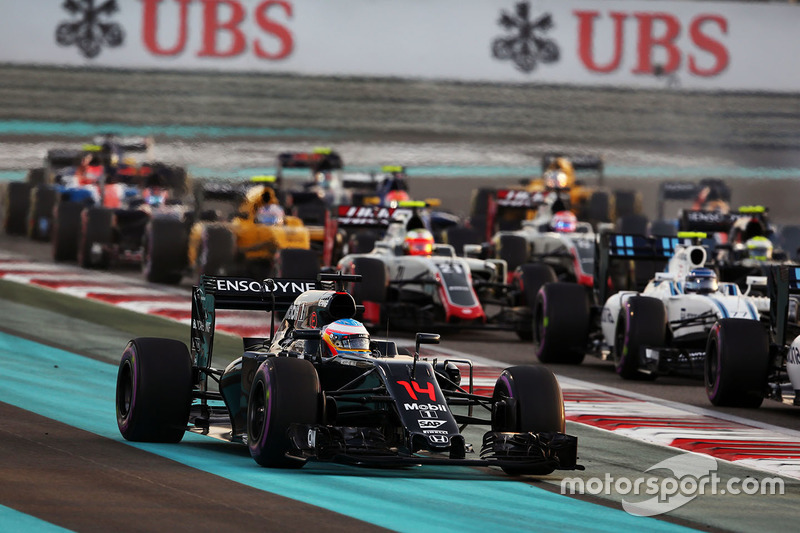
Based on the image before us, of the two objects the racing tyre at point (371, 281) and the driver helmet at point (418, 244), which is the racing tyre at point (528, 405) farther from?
the driver helmet at point (418, 244)

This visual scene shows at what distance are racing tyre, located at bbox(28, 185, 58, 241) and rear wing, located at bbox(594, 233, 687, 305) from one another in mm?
17738

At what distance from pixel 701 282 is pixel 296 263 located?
22.9 ft

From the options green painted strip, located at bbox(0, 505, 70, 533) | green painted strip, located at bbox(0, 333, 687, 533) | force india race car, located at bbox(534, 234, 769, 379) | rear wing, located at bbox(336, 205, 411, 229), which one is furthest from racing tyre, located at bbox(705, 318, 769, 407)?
rear wing, located at bbox(336, 205, 411, 229)

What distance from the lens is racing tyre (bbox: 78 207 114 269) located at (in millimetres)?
30438

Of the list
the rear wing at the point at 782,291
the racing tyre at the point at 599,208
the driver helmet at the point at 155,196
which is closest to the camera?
the rear wing at the point at 782,291

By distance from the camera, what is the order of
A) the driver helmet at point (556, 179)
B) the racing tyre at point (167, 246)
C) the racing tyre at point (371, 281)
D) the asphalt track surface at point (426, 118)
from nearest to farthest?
the racing tyre at point (371, 281) → the racing tyre at point (167, 246) → the driver helmet at point (556, 179) → the asphalt track surface at point (426, 118)

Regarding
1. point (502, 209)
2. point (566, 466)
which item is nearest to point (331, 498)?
point (566, 466)

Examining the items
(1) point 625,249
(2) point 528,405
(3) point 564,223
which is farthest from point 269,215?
(2) point 528,405

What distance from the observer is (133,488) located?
10.5 m

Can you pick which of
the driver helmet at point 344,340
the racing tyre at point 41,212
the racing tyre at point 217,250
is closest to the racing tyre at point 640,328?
the driver helmet at point 344,340

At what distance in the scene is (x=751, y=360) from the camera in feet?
55.1

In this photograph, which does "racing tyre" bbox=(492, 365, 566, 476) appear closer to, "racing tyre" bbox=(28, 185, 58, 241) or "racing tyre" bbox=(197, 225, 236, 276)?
"racing tyre" bbox=(197, 225, 236, 276)

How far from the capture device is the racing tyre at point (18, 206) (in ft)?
122

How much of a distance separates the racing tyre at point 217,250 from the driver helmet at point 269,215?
3.51 ft
